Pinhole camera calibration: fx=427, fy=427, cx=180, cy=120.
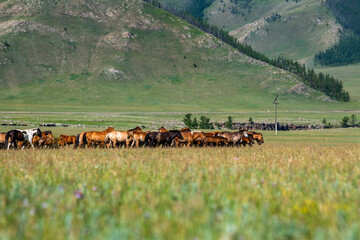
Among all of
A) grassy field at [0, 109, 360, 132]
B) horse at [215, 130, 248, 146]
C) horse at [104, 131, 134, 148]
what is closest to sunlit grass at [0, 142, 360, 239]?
horse at [104, 131, 134, 148]

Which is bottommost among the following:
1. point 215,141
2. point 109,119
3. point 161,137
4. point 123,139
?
point 215,141

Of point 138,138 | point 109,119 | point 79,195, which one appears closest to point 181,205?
point 79,195

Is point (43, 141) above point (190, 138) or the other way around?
the other way around

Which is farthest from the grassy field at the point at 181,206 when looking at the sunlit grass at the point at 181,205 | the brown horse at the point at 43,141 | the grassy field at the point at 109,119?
the grassy field at the point at 109,119

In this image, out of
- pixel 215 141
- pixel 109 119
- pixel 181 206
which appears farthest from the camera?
pixel 109 119

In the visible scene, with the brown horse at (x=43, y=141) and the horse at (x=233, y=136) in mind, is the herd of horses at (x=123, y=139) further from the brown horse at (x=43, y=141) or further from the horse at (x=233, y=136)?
the horse at (x=233, y=136)

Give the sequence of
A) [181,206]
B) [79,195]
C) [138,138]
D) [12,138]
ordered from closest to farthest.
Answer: [181,206] → [79,195] → [12,138] → [138,138]

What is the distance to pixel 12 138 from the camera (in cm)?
2630

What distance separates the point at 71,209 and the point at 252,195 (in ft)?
9.31

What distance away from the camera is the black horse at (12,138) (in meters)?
26.0

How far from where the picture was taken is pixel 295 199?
6.67 metres

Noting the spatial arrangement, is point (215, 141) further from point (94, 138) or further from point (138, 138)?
point (94, 138)

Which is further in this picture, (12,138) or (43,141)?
(43,141)

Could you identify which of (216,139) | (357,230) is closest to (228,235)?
(357,230)
